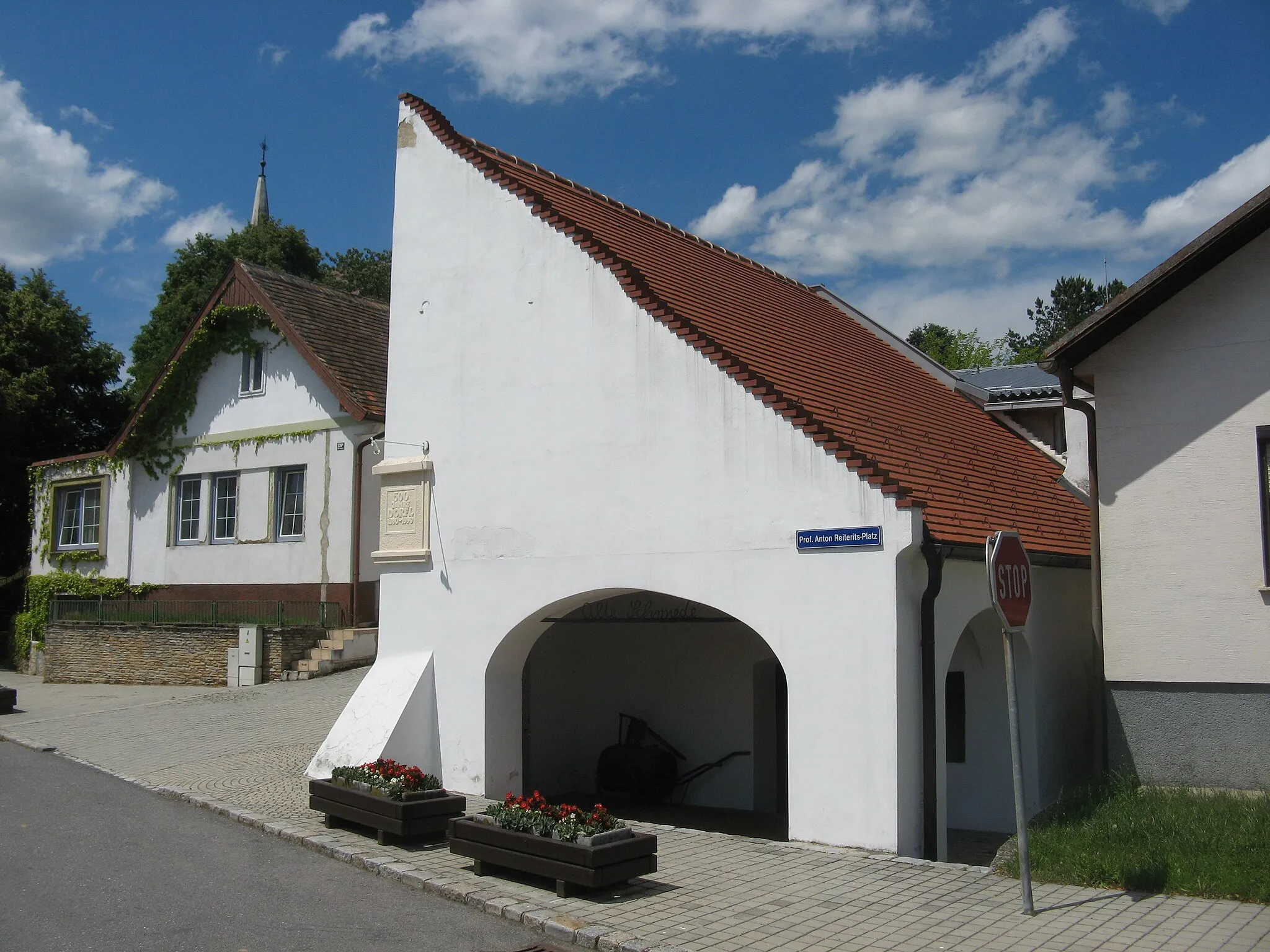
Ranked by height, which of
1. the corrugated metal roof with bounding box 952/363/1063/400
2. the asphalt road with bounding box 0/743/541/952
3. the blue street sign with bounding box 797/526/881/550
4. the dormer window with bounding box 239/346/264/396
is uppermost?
the dormer window with bounding box 239/346/264/396

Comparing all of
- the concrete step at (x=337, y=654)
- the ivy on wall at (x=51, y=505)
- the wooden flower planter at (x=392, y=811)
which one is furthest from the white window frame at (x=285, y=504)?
the wooden flower planter at (x=392, y=811)

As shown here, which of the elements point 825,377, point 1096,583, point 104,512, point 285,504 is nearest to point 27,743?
point 285,504

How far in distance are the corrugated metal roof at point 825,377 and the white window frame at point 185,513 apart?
1320 cm

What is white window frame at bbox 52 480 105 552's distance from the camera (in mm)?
27078

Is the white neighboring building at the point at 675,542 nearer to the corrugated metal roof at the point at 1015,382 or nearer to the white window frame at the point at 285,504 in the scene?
the corrugated metal roof at the point at 1015,382

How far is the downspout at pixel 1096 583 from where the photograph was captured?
1154 cm

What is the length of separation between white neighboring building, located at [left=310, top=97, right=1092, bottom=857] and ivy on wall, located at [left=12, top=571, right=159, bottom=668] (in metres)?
14.7

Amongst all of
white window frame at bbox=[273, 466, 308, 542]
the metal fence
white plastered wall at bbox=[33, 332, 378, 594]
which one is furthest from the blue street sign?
white window frame at bbox=[273, 466, 308, 542]

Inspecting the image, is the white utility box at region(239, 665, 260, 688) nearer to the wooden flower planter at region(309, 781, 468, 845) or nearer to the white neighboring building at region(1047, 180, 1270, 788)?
the wooden flower planter at region(309, 781, 468, 845)

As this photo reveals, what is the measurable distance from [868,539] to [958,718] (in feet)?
14.5

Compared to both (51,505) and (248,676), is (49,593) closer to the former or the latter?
(51,505)

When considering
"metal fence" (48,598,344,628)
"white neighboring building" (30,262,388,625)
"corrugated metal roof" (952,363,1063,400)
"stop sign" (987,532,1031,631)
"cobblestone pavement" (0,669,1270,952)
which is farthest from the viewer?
"white neighboring building" (30,262,388,625)

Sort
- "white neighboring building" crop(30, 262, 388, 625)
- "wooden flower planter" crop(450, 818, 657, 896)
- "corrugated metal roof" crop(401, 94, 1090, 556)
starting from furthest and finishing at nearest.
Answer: "white neighboring building" crop(30, 262, 388, 625) < "corrugated metal roof" crop(401, 94, 1090, 556) < "wooden flower planter" crop(450, 818, 657, 896)

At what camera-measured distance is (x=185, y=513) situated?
25594 millimetres
